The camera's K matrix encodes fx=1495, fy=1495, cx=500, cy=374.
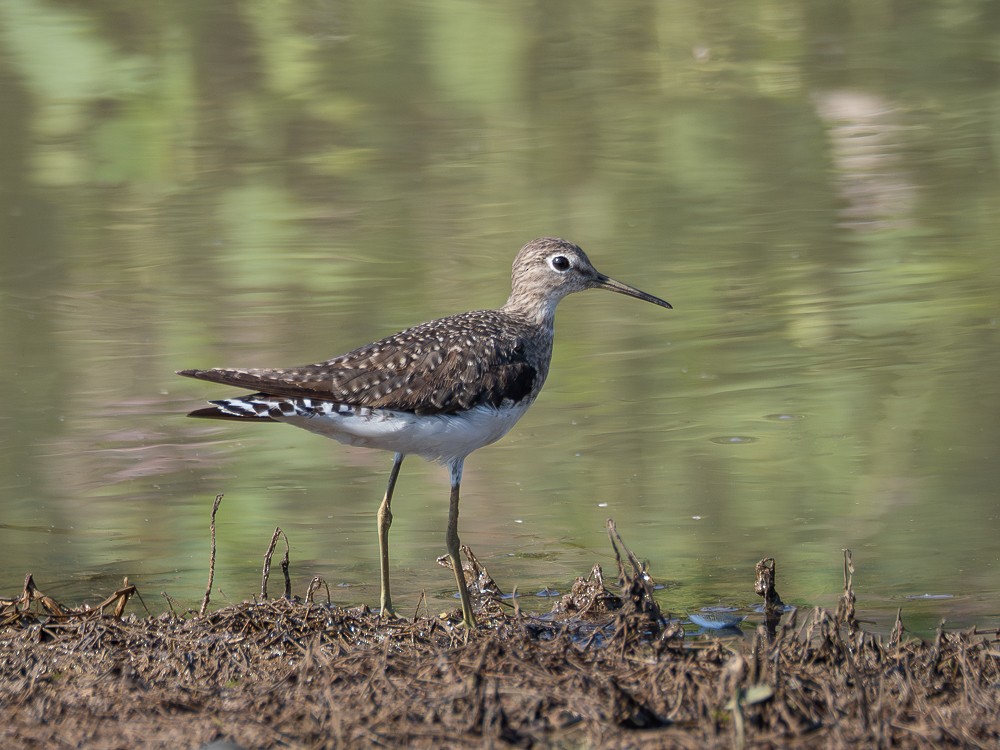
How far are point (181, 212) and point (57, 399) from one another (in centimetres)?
402

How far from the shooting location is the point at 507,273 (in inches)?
413

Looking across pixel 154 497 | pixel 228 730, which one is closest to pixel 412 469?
pixel 154 497

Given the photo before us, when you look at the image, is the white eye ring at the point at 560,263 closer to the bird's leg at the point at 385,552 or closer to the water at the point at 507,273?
the water at the point at 507,273

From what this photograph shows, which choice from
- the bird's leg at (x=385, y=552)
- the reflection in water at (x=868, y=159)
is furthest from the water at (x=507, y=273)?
the bird's leg at (x=385, y=552)

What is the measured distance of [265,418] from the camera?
565 centimetres

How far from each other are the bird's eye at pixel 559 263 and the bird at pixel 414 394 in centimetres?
51

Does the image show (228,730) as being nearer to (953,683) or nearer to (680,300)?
Result: (953,683)

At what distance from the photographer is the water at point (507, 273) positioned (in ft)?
21.5

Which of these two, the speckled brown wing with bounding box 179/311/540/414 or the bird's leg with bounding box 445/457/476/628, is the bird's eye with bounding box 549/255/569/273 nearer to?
the speckled brown wing with bounding box 179/311/540/414

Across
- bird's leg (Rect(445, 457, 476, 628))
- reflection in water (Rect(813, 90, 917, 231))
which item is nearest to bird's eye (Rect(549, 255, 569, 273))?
bird's leg (Rect(445, 457, 476, 628))

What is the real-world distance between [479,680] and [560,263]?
3.23 metres

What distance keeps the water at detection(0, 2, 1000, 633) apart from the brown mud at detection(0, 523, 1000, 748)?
2.54 ft

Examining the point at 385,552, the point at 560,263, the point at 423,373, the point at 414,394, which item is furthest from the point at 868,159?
the point at 385,552

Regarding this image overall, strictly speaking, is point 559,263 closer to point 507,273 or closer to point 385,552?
point 385,552
